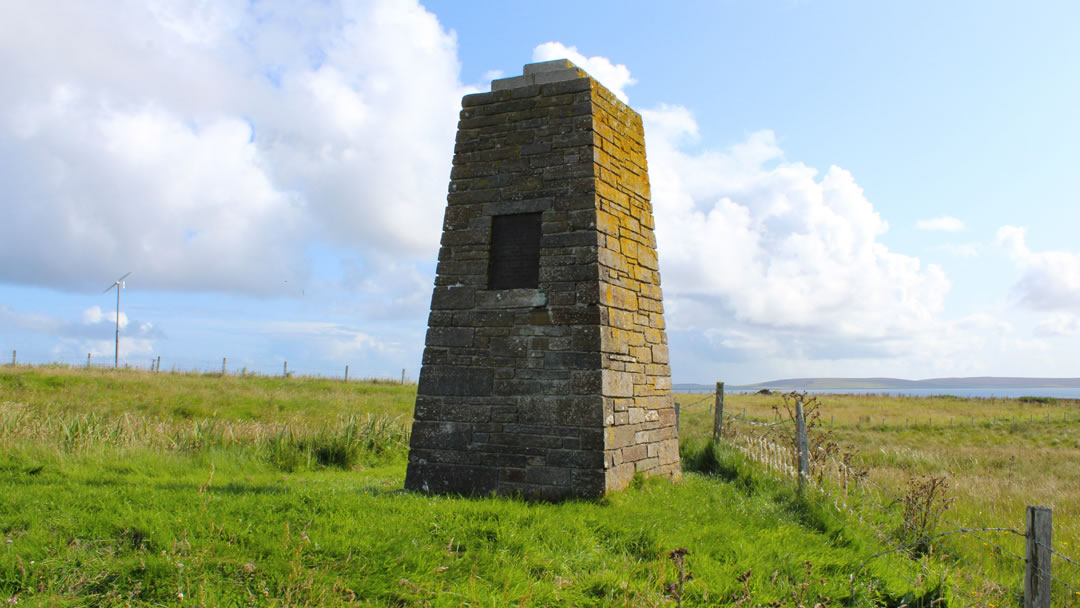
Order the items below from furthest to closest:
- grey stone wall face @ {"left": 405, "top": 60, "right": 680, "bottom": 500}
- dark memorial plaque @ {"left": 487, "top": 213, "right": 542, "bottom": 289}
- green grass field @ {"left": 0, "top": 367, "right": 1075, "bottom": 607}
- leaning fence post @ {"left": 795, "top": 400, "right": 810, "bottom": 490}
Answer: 1. dark memorial plaque @ {"left": 487, "top": 213, "right": 542, "bottom": 289}
2. leaning fence post @ {"left": 795, "top": 400, "right": 810, "bottom": 490}
3. grey stone wall face @ {"left": 405, "top": 60, "right": 680, "bottom": 500}
4. green grass field @ {"left": 0, "top": 367, "right": 1075, "bottom": 607}

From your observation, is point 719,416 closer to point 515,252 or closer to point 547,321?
point 547,321

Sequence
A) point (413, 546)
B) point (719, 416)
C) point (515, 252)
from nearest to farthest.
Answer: point (413, 546) → point (515, 252) → point (719, 416)

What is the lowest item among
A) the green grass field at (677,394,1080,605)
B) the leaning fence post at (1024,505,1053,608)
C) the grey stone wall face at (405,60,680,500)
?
the green grass field at (677,394,1080,605)

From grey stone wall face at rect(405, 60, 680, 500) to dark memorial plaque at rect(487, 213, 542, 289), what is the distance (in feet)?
0.33

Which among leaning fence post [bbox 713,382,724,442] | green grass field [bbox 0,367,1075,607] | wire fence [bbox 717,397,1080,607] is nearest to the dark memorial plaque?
green grass field [bbox 0,367,1075,607]

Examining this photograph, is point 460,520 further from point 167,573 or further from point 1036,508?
point 1036,508

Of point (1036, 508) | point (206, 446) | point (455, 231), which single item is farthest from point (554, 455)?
point (206, 446)

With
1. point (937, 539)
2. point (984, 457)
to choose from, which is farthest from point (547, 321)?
point (984, 457)

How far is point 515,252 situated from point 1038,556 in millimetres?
5386

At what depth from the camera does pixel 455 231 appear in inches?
311

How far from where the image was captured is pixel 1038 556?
392 centimetres

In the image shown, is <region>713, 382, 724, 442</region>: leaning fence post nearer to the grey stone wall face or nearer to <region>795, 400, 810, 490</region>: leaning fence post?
the grey stone wall face

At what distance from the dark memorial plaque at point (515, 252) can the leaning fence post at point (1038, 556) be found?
484 cm

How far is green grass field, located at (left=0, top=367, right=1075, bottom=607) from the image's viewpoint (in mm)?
4195
